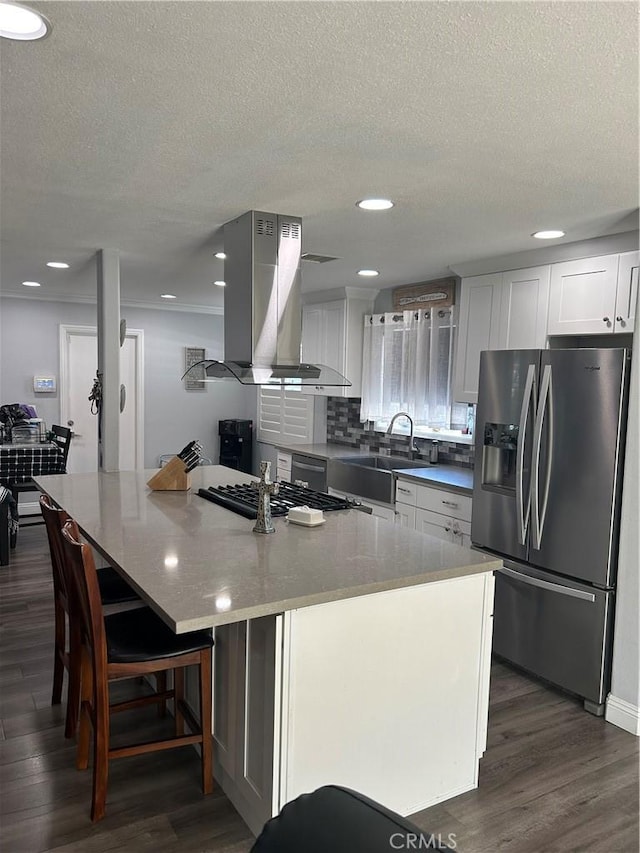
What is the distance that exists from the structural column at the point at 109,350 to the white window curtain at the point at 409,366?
7.39ft

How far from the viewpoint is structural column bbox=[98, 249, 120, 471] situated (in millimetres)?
4109

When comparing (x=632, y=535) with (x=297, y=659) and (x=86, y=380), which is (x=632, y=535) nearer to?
(x=297, y=659)

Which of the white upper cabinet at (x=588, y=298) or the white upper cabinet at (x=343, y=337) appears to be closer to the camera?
the white upper cabinet at (x=588, y=298)

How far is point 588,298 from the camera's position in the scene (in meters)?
3.39

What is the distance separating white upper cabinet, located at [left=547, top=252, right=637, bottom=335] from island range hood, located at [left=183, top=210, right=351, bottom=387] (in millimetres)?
1451

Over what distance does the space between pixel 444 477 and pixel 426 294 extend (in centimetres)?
162

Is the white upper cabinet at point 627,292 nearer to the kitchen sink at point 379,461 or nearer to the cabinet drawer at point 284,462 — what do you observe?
the kitchen sink at point 379,461

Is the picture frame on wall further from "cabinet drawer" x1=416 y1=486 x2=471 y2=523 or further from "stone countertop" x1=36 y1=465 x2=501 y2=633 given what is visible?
"stone countertop" x1=36 y1=465 x2=501 y2=633

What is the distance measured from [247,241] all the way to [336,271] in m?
1.71

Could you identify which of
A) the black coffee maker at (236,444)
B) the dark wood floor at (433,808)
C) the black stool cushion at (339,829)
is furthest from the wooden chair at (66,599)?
the black coffee maker at (236,444)

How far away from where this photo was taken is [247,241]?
311 centimetres

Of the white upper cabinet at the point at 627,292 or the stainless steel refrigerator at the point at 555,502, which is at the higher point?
the white upper cabinet at the point at 627,292

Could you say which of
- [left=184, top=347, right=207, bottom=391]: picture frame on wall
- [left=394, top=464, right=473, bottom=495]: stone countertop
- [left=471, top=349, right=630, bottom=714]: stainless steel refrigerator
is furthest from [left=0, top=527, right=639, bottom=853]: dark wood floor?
[left=184, top=347, right=207, bottom=391]: picture frame on wall

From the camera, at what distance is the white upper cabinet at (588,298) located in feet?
10.7
